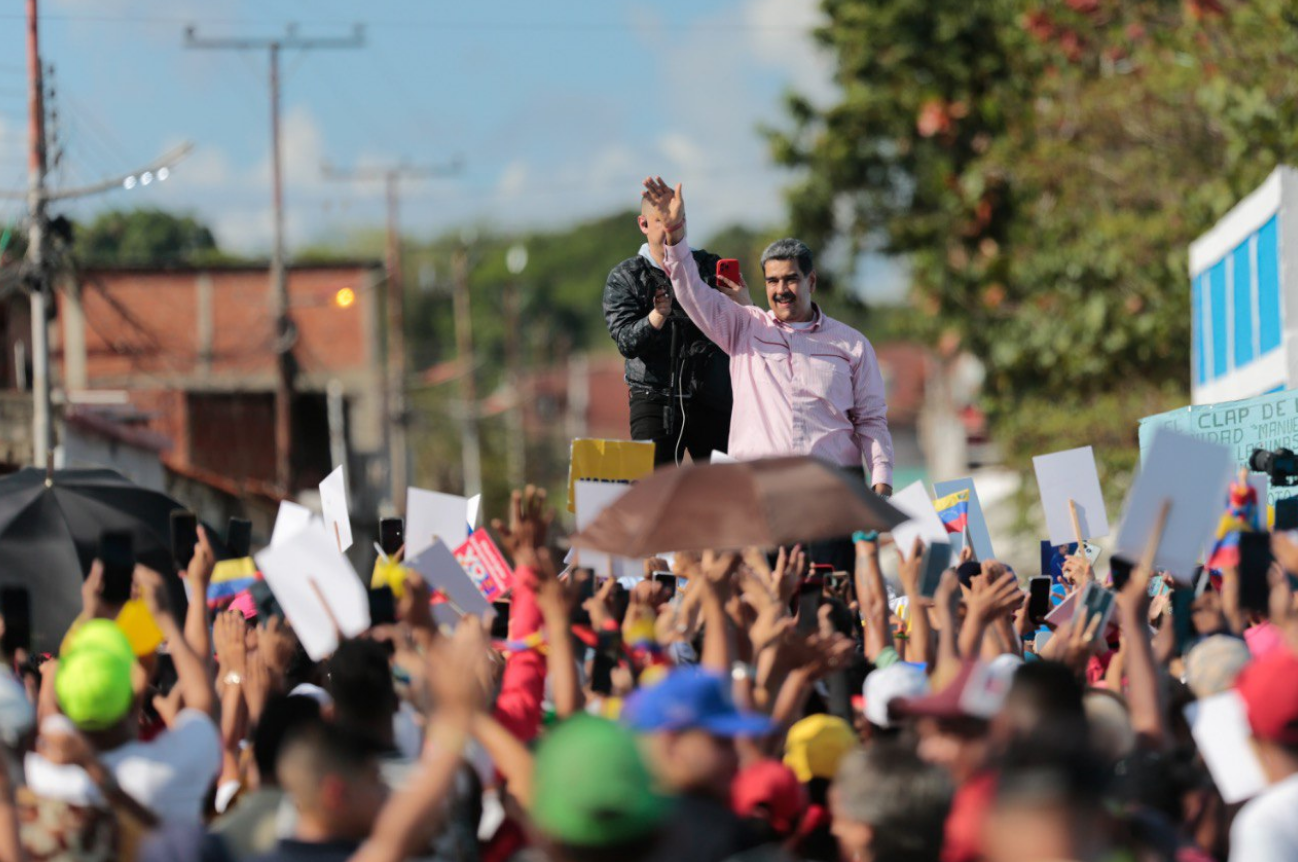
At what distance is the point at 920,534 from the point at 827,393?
1.40m

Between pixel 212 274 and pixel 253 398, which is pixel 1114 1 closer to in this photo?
pixel 253 398

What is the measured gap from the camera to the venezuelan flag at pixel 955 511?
820 cm

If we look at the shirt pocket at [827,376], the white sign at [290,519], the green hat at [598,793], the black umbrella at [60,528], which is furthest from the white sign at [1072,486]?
the green hat at [598,793]

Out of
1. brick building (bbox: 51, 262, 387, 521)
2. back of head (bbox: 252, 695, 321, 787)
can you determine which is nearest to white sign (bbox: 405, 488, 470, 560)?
back of head (bbox: 252, 695, 321, 787)

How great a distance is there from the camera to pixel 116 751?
4.79 metres

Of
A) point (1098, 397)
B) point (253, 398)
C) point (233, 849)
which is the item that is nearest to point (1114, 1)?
point (1098, 397)

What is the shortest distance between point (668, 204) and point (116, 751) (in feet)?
11.1

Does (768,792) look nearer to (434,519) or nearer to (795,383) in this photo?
(434,519)

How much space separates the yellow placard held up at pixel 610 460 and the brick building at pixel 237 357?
32.4 metres

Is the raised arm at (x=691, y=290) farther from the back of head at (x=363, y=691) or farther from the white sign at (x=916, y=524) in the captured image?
the back of head at (x=363, y=691)

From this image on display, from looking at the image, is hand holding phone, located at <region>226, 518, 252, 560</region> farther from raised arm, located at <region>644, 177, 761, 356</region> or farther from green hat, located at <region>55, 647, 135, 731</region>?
green hat, located at <region>55, 647, 135, 731</region>

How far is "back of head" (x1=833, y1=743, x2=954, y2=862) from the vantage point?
4035 mm

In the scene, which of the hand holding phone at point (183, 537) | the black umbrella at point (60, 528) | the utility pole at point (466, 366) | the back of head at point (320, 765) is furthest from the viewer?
the utility pole at point (466, 366)

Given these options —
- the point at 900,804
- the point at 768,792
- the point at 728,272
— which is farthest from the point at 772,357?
the point at 900,804
